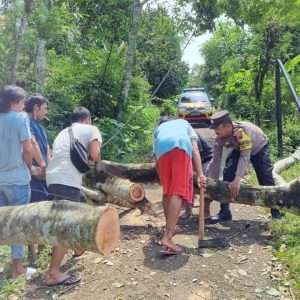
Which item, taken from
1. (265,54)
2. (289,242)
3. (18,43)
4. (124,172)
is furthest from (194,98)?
(289,242)

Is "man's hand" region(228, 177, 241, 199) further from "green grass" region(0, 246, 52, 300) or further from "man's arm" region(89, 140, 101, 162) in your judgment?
"green grass" region(0, 246, 52, 300)

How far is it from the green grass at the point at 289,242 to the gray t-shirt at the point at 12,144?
2.67 meters

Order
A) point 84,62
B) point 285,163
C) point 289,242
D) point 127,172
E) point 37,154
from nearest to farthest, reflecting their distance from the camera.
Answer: point 37,154
point 289,242
point 127,172
point 285,163
point 84,62

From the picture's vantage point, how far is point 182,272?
14.3 ft

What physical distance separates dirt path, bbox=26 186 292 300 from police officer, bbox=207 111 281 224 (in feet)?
1.91

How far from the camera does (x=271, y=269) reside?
453 centimetres

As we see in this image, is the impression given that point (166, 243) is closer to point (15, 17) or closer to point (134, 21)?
point (15, 17)

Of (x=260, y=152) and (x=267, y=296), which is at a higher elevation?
(x=260, y=152)

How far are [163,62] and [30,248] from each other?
2683cm


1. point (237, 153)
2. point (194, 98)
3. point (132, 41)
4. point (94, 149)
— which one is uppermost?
point (132, 41)

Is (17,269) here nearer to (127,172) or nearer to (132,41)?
(127,172)

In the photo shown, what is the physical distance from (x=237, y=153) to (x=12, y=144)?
2816mm

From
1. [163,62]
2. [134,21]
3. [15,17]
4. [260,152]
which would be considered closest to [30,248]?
[260,152]

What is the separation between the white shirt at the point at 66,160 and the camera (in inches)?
176
